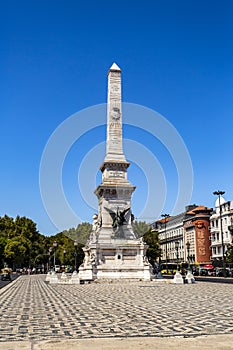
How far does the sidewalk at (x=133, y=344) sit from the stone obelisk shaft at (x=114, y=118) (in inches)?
1354

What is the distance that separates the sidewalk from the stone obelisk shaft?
3439 cm

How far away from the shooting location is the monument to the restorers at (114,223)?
3775 cm

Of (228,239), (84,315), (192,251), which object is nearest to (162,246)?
(192,251)

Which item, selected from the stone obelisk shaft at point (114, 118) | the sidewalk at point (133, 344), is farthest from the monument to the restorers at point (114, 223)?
the sidewalk at point (133, 344)

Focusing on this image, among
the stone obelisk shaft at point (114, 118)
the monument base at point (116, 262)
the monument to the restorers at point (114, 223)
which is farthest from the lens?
the stone obelisk shaft at point (114, 118)

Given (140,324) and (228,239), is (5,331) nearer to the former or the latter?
(140,324)

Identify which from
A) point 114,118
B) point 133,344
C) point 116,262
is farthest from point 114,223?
point 133,344

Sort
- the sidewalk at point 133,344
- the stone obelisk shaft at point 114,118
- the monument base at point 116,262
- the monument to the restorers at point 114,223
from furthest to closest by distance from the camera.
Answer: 1. the stone obelisk shaft at point 114,118
2. the monument to the restorers at point 114,223
3. the monument base at point 116,262
4. the sidewalk at point 133,344

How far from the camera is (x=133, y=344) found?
7648 mm

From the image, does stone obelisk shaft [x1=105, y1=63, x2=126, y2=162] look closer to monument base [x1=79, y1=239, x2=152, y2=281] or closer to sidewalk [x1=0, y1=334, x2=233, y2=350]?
monument base [x1=79, y1=239, x2=152, y2=281]

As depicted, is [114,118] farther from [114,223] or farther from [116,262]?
[116,262]

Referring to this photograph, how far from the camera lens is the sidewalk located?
731 centimetres

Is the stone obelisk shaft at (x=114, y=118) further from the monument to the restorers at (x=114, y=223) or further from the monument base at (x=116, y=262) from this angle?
the monument base at (x=116, y=262)

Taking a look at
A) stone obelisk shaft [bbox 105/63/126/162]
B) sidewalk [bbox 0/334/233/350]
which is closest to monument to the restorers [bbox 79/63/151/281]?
stone obelisk shaft [bbox 105/63/126/162]
